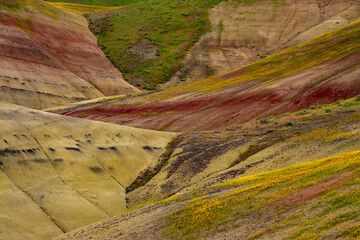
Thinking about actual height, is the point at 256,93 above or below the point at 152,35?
above

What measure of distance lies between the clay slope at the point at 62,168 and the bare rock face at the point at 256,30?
58532 mm

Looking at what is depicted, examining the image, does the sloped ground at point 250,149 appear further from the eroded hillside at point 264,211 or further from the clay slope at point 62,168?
the eroded hillside at point 264,211

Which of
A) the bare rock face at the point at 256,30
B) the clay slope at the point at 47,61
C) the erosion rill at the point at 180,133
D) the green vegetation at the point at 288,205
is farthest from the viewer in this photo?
the bare rock face at the point at 256,30

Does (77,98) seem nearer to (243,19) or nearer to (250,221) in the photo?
(243,19)

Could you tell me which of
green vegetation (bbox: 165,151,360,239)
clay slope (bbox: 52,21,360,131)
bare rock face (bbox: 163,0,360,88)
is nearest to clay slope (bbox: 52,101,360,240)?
green vegetation (bbox: 165,151,360,239)

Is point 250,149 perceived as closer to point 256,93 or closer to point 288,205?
point 288,205

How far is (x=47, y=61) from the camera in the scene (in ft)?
302

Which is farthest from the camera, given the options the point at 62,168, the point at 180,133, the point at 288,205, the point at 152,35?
the point at 152,35

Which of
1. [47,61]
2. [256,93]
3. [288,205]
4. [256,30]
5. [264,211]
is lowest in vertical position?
[47,61]

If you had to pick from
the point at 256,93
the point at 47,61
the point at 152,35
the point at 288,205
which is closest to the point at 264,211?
the point at 288,205

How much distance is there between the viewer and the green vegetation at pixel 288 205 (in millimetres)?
17594

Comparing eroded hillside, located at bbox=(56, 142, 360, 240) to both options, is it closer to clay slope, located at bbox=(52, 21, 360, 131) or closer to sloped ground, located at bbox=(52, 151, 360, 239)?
sloped ground, located at bbox=(52, 151, 360, 239)

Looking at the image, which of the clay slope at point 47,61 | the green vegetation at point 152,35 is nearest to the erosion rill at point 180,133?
the clay slope at point 47,61

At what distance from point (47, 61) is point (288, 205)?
80.1 meters
